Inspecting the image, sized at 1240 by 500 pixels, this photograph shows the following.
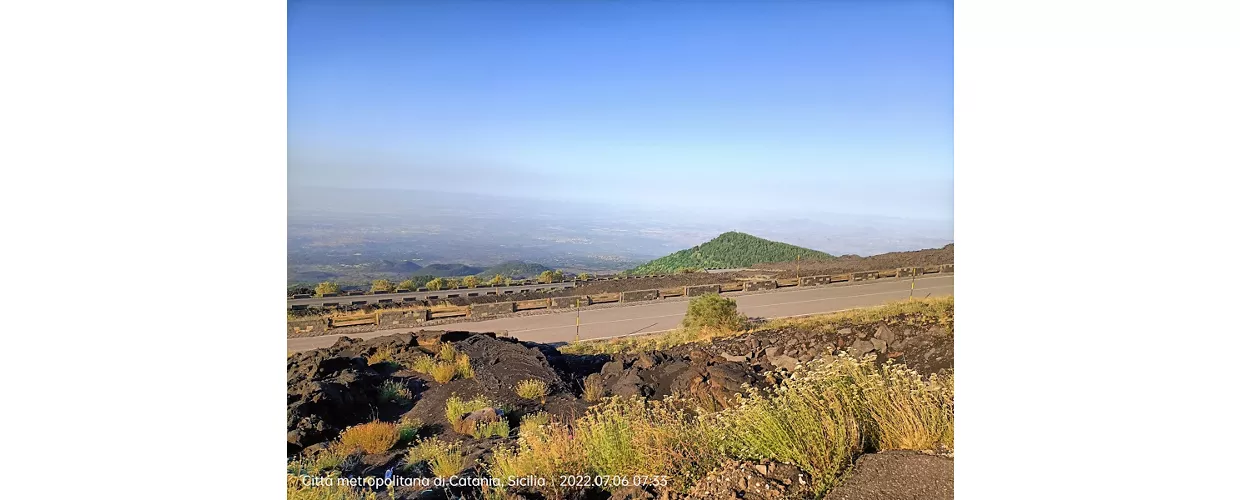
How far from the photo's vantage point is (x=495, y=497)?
2584 mm

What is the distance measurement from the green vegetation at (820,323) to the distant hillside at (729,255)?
90 cm

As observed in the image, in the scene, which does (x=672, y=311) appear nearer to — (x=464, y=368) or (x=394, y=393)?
(x=464, y=368)

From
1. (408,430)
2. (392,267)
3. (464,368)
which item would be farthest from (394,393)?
(392,267)

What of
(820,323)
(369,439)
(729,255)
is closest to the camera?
(369,439)

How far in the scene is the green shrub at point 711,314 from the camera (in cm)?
633

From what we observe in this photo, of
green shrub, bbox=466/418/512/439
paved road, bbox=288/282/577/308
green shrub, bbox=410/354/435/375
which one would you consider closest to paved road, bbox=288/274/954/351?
paved road, bbox=288/282/577/308

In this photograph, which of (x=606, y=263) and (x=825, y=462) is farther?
(x=606, y=263)

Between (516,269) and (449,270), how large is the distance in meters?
0.58

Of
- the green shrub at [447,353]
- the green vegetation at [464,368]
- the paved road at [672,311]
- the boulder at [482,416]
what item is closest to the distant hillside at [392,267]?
the green shrub at [447,353]

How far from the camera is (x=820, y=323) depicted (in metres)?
6.46

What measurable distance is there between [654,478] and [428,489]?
103 centimetres

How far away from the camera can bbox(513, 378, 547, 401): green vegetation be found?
412 centimetres
